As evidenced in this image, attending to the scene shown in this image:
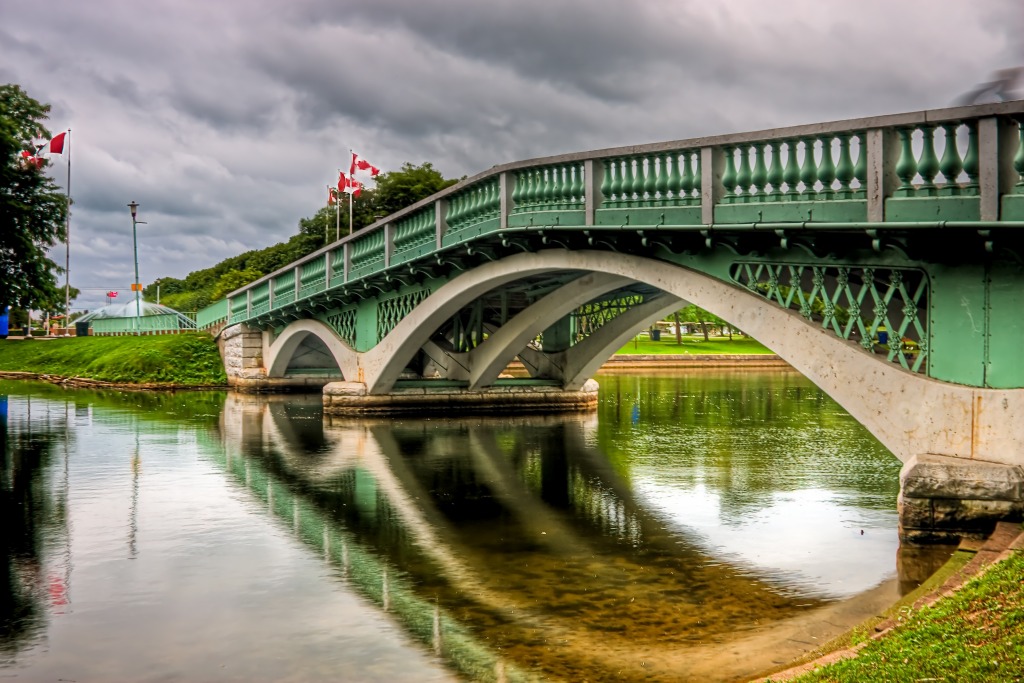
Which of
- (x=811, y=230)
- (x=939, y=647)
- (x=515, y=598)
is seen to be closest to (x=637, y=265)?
(x=811, y=230)

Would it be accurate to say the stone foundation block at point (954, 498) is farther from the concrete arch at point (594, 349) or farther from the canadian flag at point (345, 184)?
the canadian flag at point (345, 184)

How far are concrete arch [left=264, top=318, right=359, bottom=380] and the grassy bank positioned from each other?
5307 millimetres

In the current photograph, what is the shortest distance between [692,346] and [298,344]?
4155 centimetres

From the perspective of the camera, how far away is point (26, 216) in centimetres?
4975

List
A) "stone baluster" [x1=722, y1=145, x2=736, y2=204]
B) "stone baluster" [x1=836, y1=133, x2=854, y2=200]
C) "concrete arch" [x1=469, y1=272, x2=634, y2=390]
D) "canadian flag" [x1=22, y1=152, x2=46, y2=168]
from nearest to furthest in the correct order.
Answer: "stone baluster" [x1=836, y1=133, x2=854, y2=200] < "stone baluster" [x1=722, y1=145, x2=736, y2=204] < "concrete arch" [x1=469, y1=272, x2=634, y2=390] < "canadian flag" [x1=22, y1=152, x2=46, y2=168]

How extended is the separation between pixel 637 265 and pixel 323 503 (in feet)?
22.4

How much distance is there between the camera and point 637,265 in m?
17.6

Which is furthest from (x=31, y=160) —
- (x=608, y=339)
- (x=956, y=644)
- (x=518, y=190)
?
(x=956, y=644)

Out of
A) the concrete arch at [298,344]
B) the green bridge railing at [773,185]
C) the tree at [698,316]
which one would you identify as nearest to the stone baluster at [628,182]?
the green bridge railing at [773,185]

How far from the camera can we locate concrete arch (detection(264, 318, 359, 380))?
31766 mm

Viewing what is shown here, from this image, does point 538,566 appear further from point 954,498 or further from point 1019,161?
point 1019,161

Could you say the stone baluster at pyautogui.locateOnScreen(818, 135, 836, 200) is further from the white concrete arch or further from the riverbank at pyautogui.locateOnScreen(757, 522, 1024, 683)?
the white concrete arch

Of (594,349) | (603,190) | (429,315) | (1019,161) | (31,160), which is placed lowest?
(594,349)

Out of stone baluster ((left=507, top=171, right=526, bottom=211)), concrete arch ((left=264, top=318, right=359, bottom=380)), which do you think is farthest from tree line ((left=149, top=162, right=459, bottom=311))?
stone baluster ((left=507, top=171, right=526, bottom=211))
